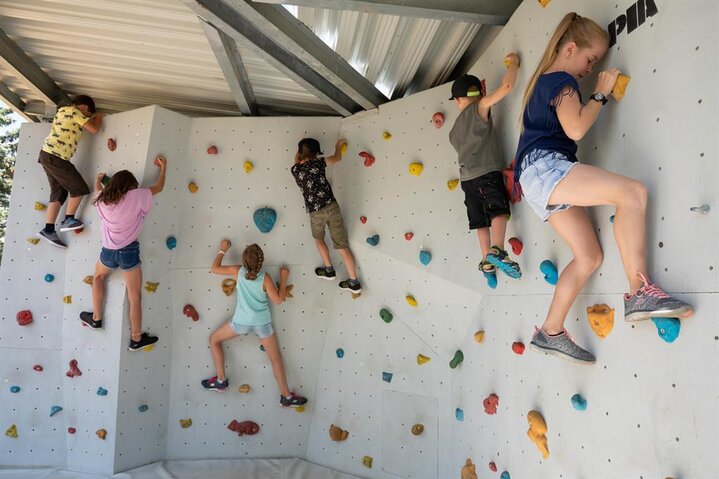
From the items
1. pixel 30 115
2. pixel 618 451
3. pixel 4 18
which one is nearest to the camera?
pixel 618 451

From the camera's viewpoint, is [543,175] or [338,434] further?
[338,434]

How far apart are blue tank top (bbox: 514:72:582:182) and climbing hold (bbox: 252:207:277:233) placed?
264 centimetres

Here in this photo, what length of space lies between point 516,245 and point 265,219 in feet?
7.53

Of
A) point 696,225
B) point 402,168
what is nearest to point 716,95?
point 696,225

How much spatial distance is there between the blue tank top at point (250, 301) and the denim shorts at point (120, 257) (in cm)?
81

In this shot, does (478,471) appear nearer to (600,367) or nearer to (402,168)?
(600,367)

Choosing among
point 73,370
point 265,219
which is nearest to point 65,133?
point 265,219

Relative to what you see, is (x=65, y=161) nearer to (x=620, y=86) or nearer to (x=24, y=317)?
(x=24, y=317)

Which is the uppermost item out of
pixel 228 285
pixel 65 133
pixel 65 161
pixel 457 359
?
pixel 65 133

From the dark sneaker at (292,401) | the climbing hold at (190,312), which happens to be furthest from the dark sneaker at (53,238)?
the dark sneaker at (292,401)

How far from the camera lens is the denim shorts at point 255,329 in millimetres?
4039

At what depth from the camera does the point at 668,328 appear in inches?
57.0

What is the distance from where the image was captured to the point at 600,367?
1853 millimetres

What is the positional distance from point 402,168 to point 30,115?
12.0 ft
